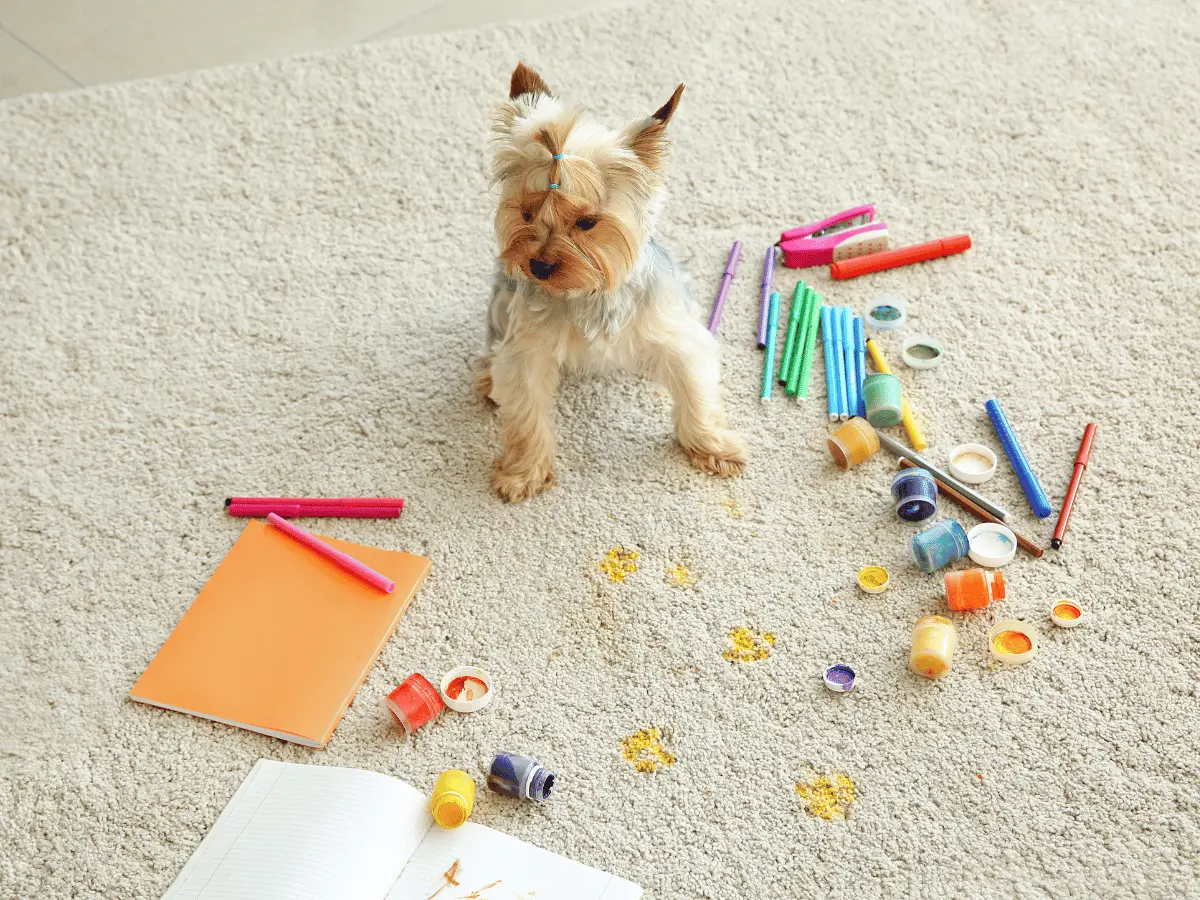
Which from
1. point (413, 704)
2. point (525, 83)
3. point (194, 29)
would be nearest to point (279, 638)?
point (413, 704)

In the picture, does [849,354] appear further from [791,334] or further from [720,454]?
[720,454]

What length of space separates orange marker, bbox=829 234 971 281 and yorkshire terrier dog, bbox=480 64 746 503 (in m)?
0.37

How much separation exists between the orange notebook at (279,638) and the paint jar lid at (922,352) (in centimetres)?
92

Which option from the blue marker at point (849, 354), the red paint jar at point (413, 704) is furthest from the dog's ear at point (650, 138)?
the red paint jar at point (413, 704)

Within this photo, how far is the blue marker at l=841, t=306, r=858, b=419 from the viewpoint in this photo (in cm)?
203

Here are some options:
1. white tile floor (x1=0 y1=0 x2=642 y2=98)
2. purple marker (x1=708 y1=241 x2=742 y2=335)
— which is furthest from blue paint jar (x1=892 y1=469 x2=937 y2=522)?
white tile floor (x1=0 y1=0 x2=642 y2=98)

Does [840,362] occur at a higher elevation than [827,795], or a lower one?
higher

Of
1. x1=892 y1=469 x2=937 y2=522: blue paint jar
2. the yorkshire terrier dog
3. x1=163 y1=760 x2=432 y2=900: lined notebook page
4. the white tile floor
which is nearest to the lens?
x1=163 y1=760 x2=432 y2=900: lined notebook page

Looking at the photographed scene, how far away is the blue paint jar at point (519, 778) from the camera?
5.18 ft

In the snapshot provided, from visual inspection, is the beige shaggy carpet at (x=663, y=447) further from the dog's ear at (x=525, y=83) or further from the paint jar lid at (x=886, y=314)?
the dog's ear at (x=525, y=83)

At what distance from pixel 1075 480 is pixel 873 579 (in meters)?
0.38

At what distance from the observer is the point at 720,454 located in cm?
195

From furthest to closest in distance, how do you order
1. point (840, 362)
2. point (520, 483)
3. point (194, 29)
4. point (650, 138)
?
point (194, 29)
point (840, 362)
point (520, 483)
point (650, 138)

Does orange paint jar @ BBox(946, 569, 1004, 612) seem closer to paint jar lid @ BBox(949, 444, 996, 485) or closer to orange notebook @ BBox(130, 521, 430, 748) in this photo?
paint jar lid @ BBox(949, 444, 996, 485)
